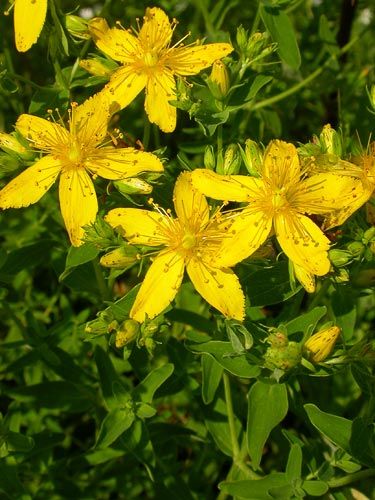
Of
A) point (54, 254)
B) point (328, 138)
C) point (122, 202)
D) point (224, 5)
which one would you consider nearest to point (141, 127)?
point (224, 5)

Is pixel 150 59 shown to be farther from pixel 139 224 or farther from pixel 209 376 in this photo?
pixel 209 376

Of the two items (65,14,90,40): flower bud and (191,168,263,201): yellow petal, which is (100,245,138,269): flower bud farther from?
(65,14,90,40): flower bud

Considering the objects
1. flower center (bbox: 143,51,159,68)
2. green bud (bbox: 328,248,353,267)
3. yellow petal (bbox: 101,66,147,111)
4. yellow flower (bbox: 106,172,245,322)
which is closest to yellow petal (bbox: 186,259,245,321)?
yellow flower (bbox: 106,172,245,322)

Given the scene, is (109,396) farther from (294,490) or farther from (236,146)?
(236,146)

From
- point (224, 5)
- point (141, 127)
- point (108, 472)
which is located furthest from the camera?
point (141, 127)

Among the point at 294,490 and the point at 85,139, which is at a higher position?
the point at 85,139

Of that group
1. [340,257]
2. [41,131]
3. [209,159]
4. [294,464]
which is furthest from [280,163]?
[294,464]

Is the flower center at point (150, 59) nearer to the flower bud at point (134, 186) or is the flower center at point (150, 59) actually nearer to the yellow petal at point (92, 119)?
the yellow petal at point (92, 119)
